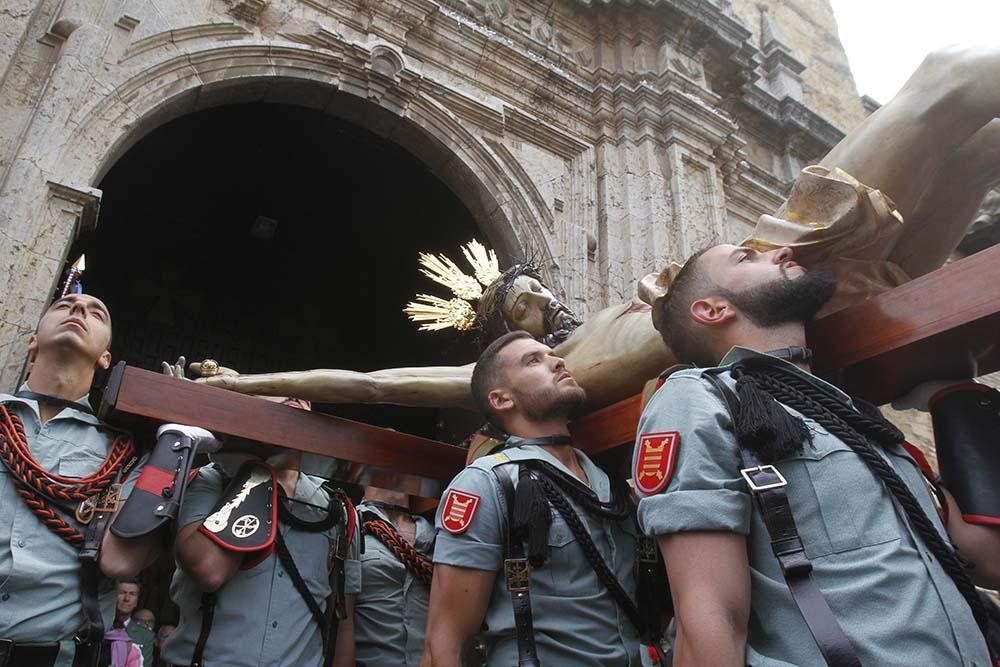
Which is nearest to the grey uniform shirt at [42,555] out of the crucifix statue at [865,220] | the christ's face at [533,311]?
the crucifix statue at [865,220]

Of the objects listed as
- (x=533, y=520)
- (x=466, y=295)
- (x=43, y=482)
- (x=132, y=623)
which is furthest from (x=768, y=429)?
(x=132, y=623)

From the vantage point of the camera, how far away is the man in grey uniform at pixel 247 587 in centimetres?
236

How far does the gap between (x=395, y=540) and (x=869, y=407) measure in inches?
91.0

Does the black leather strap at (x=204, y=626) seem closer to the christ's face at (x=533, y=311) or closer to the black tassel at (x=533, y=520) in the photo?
the black tassel at (x=533, y=520)

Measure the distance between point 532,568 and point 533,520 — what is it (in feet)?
0.41

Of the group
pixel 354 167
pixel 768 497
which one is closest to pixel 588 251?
pixel 354 167

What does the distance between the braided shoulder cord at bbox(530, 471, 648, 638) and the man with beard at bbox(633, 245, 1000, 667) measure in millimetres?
515

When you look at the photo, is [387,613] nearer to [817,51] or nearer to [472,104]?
[472,104]

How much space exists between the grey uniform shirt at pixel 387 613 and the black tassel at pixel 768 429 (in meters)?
2.17

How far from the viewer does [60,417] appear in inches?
95.0

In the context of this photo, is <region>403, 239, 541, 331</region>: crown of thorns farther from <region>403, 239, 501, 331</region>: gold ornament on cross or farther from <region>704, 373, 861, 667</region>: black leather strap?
<region>704, 373, 861, 667</region>: black leather strap

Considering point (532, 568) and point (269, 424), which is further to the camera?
point (269, 424)

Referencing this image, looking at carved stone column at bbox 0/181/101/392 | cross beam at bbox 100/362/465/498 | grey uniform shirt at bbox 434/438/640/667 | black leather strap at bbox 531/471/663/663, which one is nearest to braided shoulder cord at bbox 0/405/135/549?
cross beam at bbox 100/362/465/498

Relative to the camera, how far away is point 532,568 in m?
Result: 1.91
